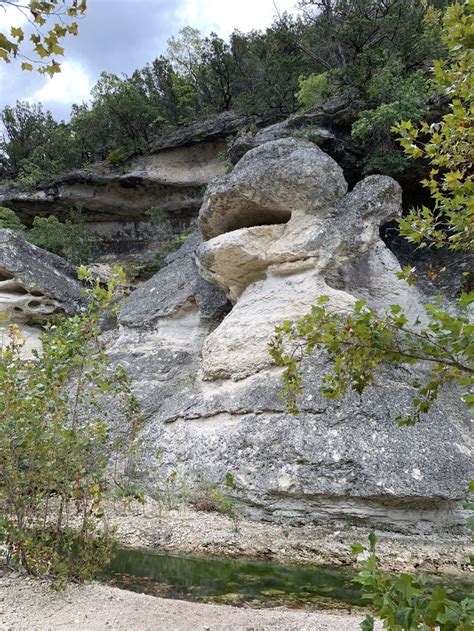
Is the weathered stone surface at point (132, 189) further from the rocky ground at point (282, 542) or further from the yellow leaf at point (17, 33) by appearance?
the yellow leaf at point (17, 33)

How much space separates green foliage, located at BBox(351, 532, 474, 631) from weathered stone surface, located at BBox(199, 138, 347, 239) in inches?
399

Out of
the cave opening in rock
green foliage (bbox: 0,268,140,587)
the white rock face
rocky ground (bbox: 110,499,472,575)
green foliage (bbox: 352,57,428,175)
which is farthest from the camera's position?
green foliage (bbox: 352,57,428,175)

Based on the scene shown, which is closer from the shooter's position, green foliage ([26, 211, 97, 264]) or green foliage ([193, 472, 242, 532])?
green foliage ([193, 472, 242, 532])

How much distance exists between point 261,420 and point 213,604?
4.35m

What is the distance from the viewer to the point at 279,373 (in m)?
9.53

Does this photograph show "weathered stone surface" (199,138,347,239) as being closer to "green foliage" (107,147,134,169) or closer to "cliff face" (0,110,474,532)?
"cliff face" (0,110,474,532)

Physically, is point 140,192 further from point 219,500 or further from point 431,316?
point 431,316

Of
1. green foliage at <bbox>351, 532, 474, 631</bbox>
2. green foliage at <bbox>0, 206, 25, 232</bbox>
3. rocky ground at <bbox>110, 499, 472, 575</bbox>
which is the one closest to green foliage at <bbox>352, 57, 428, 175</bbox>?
rocky ground at <bbox>110, 499, 472, 575</bbox>

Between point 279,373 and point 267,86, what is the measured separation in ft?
44.3

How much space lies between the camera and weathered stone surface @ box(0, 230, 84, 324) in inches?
605

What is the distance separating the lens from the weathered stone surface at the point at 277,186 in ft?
36.7

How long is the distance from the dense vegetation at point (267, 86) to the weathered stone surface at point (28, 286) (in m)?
8.10

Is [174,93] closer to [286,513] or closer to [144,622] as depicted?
[286,513]

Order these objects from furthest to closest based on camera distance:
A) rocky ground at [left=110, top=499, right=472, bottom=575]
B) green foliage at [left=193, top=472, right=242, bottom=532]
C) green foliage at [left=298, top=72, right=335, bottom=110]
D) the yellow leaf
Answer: green foliage at [left=298, top=72, right=335, bottom=110] → green foliage at [left=193, top=472, right=242, bottom=532] → rocky ground at [left=110, top=499, right=472, bottom=575] → the yellow leaf
